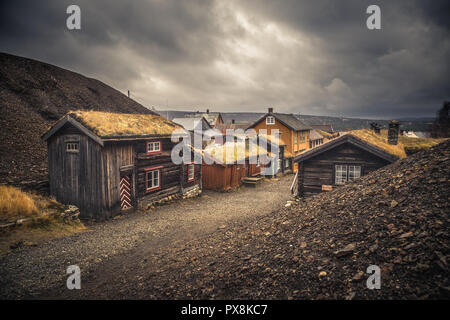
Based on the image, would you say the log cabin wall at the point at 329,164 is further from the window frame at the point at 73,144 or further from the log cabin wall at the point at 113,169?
the window frame at the point at 73,144

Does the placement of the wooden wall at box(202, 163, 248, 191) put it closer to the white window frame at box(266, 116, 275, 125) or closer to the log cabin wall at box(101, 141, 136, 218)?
the log cabin wall at box(101, 141, 136, 218)

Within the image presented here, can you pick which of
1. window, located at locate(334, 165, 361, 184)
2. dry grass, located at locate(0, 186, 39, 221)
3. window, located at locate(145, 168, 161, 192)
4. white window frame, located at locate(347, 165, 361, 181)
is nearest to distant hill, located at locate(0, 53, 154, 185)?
dry grass, located at locate(0, 186, 39, 221)

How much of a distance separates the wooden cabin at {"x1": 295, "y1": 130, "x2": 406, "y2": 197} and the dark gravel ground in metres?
4.24

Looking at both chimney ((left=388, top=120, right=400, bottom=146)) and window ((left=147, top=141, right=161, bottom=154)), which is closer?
window ((left=147, top=141, right=161, bottom=154))

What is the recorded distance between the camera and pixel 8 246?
8742mm

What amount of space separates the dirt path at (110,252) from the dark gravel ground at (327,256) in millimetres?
87

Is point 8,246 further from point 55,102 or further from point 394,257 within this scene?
point 55,102

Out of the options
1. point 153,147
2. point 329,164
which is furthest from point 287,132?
point 153,147

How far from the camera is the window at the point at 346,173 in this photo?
13.3 m

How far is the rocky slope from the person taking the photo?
389 centimetres

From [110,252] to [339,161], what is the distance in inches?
505

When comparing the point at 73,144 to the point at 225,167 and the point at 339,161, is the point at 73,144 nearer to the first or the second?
the point at 225,167

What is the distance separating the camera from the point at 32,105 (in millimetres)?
27031
